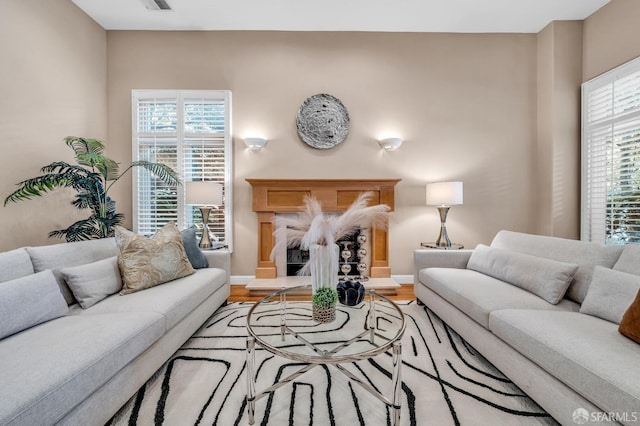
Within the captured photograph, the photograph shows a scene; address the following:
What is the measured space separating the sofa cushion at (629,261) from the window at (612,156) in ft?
5.54

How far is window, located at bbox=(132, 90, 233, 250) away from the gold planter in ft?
7.43

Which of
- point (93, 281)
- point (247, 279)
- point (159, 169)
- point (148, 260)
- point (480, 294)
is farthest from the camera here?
point (247, 279)

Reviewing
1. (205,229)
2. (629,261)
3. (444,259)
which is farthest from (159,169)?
(629,261)

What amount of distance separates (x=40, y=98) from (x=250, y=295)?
2767mm

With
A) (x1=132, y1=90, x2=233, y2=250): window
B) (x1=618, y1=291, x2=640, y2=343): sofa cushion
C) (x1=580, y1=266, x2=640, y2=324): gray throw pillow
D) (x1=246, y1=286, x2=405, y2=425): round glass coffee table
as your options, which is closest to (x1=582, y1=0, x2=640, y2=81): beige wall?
(x1=580, y1=266, x2=640, y2=324): gray throw pillow

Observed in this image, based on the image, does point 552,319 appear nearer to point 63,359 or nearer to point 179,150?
point 63,359

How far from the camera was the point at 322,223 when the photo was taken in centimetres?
146

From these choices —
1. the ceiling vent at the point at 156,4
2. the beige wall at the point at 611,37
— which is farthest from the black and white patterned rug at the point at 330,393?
the beige wall at the point at 611,37

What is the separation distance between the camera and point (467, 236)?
3.55 m

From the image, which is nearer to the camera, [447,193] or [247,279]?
[447,193]

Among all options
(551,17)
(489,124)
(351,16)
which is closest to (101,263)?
(351,16)

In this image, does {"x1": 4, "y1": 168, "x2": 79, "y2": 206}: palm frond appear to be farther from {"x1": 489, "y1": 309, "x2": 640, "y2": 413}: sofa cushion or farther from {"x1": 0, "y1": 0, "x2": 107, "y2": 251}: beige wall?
{"x1": 489, "y1": 309, "x2": 640, "y2": 413}: sofa cushion

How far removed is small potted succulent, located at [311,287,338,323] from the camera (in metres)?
1.47

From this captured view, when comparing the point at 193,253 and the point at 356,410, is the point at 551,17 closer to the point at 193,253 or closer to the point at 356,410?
the point at 356,410
